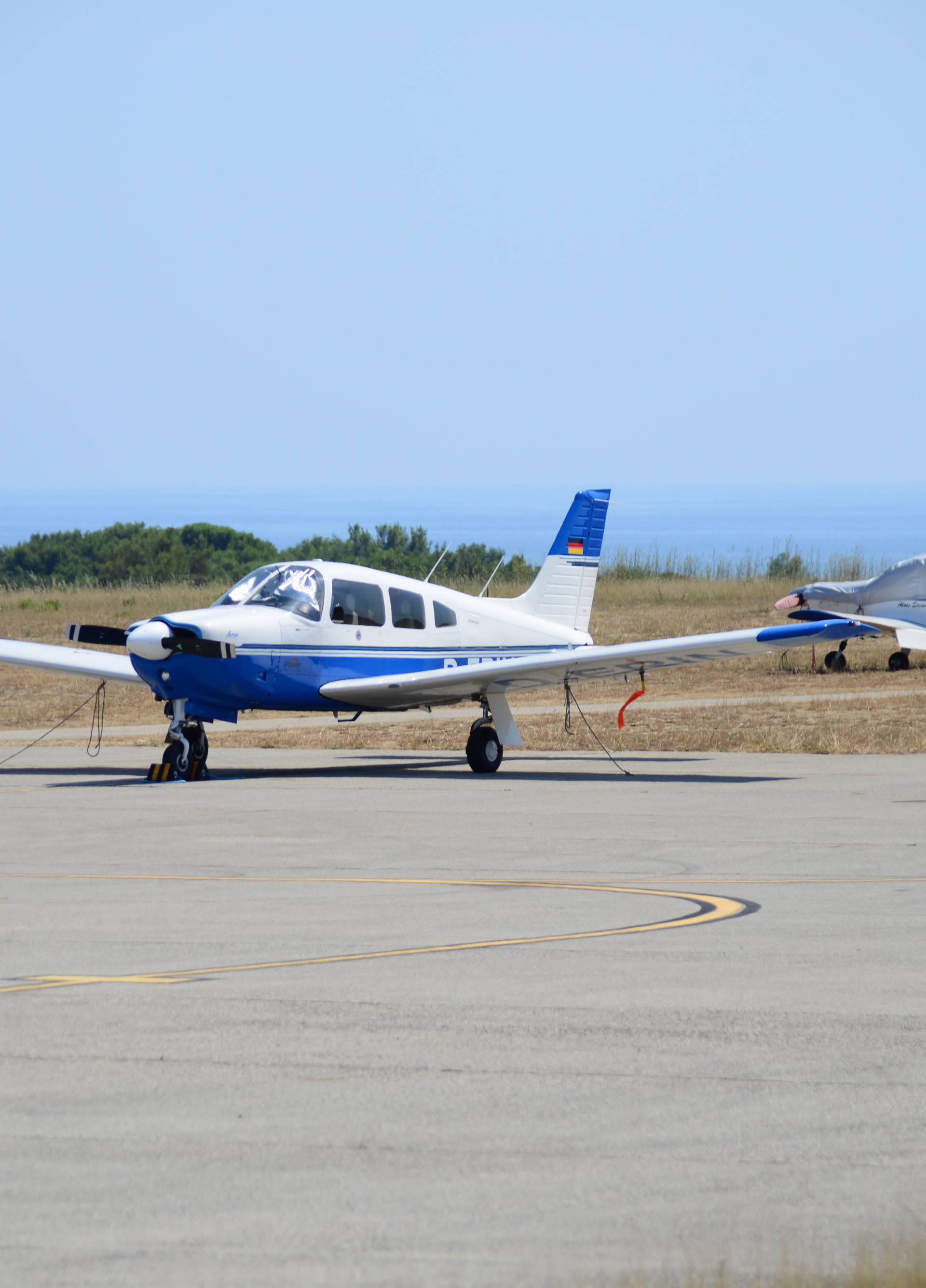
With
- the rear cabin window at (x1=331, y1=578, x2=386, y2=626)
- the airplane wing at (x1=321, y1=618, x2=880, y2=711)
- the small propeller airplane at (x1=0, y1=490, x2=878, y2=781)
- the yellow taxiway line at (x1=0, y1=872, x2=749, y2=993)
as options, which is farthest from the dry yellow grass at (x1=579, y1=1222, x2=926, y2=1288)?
the rear cabin window at (x1=331, y1=578, x2=386, y2=626)

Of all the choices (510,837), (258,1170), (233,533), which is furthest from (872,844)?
(233,533)

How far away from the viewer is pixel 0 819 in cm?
1467

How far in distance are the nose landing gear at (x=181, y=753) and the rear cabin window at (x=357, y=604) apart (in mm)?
2203

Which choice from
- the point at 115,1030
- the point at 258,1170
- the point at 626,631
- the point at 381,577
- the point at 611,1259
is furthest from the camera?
the point at 626,631

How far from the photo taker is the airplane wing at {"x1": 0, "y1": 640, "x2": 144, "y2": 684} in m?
20.8

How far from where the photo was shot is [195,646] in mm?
17734

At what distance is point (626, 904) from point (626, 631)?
103ft

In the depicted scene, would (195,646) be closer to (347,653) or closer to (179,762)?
(179,762)

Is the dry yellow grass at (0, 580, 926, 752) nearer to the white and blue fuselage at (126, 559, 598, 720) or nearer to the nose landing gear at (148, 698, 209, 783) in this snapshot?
the white and blue fuselage at (126, 559, 598, 720)

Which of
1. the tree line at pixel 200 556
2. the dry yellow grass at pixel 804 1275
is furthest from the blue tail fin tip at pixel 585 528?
the tree line at pixel 200 556

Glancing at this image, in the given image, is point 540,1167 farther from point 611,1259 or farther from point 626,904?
point 626,904

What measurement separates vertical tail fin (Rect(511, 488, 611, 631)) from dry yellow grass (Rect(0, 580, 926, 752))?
213 centimetres

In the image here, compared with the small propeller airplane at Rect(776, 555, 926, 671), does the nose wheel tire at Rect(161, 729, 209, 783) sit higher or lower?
lower

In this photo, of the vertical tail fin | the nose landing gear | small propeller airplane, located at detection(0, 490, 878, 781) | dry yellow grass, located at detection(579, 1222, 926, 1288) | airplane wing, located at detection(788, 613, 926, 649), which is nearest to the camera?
dry yellow grass, located at detection(579, 1222, 926, 1288)
